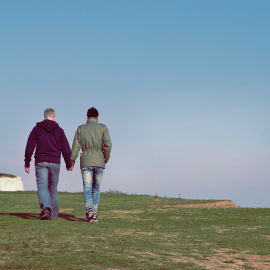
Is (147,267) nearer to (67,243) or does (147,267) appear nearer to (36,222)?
(67,243)

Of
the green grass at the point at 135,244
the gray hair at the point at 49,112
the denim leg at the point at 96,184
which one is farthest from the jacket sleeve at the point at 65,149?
the green grass at the point at 135,244

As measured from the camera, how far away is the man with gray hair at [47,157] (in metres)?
11.9

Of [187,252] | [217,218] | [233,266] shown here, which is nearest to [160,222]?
[217,218]

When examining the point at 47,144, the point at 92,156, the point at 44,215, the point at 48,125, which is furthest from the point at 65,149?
the point at 44,215

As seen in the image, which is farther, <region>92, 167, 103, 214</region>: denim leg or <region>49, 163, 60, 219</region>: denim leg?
<region>49, 163, 60, 219</region>: denim leg

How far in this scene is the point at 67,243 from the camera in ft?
27.0

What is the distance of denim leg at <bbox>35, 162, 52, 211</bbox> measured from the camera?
11.8 metres

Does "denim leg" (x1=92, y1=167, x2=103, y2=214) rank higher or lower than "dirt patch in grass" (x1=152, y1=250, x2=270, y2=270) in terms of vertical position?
higher

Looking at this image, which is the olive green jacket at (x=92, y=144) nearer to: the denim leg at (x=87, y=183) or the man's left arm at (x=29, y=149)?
the denim leg at (x=87, y=183)

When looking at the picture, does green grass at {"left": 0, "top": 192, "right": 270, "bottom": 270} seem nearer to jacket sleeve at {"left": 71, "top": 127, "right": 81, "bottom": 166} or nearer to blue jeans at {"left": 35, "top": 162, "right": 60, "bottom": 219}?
blue jeans at {"left": 35, "top": 162, "right": 60, "bottom": 219}

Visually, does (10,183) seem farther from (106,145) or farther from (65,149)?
(106,145)

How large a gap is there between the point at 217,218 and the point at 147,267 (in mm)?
7441

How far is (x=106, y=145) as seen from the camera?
12.0 meters

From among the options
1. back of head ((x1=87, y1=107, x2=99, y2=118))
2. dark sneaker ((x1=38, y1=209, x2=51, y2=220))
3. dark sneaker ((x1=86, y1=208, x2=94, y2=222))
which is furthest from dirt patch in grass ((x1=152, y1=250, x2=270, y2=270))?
back of head ((x1=87, y1=107, x2=99, y2=118))
